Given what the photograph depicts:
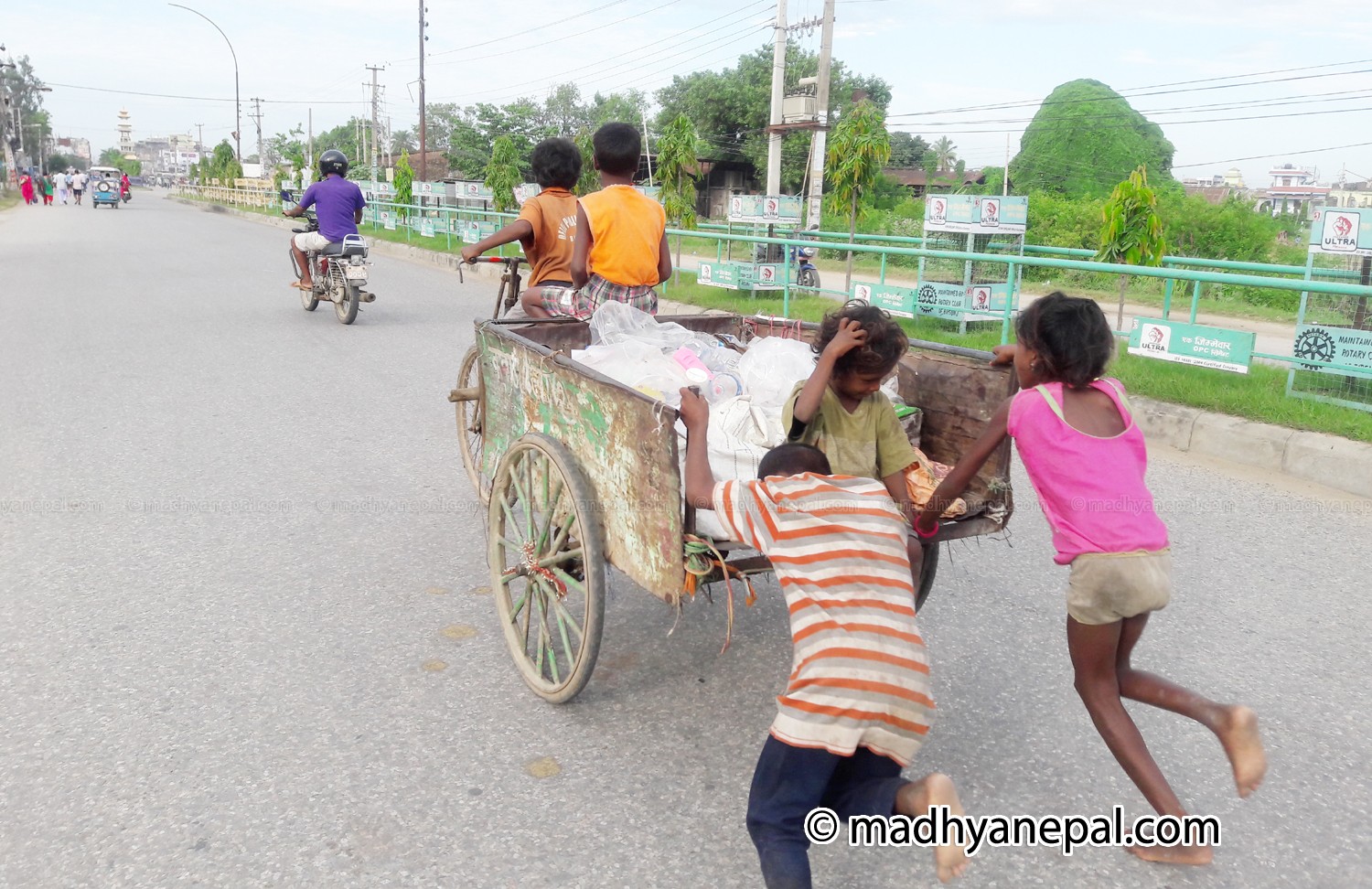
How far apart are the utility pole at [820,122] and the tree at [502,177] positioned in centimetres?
724

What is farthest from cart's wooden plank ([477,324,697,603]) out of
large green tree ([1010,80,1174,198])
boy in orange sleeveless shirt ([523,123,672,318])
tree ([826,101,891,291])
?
large green tree ([1010,80,1174,198])

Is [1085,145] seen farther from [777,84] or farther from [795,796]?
[795,796]

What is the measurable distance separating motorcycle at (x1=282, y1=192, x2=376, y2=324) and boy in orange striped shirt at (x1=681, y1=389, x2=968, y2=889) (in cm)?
903

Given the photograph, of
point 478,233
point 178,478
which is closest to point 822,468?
point 178,478

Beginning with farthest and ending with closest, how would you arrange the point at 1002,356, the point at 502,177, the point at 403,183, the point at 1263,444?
the point at 403,183 < the point at 502,177 < the point at 1263,444 < the point at 1002,356

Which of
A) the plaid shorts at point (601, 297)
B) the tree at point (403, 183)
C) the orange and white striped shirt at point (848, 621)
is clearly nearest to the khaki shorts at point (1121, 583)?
the orange and white striped shirt at point (848, 621)

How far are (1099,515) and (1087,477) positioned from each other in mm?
90

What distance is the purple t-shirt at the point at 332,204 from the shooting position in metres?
10.6

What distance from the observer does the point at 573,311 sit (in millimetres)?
4465

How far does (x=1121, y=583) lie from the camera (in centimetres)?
231

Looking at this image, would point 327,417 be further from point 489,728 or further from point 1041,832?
point 1041,832

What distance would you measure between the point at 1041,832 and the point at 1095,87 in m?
43.1

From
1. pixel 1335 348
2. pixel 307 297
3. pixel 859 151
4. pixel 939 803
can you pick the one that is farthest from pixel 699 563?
pixel 859 151

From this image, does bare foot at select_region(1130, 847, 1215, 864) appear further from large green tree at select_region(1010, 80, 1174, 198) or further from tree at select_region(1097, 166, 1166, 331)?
large green tree at select_region(1010, 80, 1174, 198)
